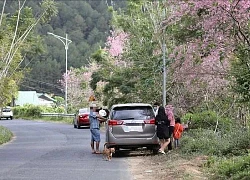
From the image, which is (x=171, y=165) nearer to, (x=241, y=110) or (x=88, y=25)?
(x=241, y=110)

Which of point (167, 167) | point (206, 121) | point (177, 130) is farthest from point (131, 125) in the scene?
point (206, 121)

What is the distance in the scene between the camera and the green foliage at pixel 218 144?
578 inches

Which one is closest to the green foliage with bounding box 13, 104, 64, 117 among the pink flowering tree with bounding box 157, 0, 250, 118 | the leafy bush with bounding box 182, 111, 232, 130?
the leafy bush with bounding box 182, 111, 232, 130

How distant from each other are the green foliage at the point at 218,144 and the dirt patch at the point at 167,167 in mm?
510

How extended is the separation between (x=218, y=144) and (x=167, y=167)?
234 cm

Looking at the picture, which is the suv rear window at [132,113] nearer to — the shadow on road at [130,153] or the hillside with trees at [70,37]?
the shadow on road at [130,153]

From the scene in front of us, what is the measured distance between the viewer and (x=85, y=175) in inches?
519

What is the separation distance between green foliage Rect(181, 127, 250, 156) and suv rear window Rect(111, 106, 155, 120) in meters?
1.52

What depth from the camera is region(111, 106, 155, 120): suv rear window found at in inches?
694

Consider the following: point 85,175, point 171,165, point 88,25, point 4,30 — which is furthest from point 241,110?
point 88,25

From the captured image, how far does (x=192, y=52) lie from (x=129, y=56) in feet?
44.1

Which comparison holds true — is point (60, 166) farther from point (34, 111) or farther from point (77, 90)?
point (34, 111)

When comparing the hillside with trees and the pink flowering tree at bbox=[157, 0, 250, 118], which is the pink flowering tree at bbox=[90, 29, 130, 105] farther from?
the hillside with trees

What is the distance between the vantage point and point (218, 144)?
1568 centimetres
